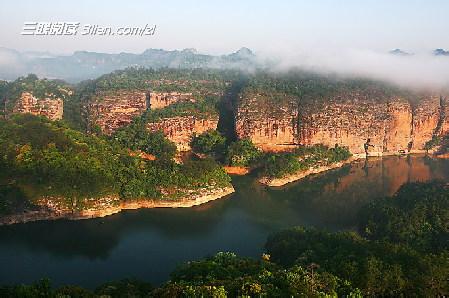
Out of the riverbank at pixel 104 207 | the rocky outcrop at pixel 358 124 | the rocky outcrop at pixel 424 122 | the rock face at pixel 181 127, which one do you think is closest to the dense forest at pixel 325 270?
the riverbank at pixel 104 207

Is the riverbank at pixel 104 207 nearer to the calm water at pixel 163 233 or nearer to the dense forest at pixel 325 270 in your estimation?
the calm water at pixel 163 233

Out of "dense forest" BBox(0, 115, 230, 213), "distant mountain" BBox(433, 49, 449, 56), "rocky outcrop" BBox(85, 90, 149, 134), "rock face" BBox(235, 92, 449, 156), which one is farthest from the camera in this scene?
"distant mountain" BBox(433, 49, 449, 56)

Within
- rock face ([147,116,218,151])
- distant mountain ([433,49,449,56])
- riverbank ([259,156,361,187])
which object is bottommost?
riverbank ([259,156,361,187])

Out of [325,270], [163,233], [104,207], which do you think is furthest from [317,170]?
[325,270]

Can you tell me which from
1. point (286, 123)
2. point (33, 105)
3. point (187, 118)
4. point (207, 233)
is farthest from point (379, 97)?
point (33, 105)

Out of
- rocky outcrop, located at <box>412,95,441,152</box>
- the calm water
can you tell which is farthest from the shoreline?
rocky outcrop, located at <box>412,95,441,152</box>

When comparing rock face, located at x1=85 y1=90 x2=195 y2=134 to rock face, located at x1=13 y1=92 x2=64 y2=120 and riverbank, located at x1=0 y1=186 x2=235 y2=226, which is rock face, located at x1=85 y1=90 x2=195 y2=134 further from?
riverbank, located at x1=0 y1=186 x2=235 y2=226
